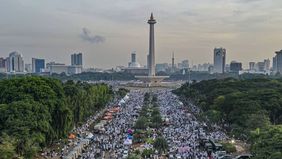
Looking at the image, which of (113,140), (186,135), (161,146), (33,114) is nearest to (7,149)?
(33,114)

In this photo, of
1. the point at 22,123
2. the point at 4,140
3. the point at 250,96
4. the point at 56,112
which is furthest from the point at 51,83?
the point at 250,96

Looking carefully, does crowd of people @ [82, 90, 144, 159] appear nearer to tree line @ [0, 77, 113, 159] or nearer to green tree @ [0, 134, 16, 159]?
tree line @ [0, 77, 113, 159]

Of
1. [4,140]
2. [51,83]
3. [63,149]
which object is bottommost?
[63,149]

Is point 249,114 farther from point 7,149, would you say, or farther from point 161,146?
point 7,149

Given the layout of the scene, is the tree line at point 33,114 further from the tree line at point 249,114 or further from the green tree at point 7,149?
the tree line at point 249,114

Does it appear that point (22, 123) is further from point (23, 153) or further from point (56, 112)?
point (56, 112)

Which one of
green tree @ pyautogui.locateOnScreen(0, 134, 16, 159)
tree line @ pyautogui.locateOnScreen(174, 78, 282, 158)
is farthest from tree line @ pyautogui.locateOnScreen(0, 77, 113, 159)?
tree line @ pyautogui.locateOnScreen(174, 78, 282, 158)

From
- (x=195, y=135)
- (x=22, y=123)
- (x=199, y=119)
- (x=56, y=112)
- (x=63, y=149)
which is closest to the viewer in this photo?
(x=22, y=123)

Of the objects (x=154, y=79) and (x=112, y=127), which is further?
(x=154, y=79)

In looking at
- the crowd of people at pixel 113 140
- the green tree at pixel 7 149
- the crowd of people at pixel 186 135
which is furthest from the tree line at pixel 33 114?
the crowd of people at pixel 186 135
